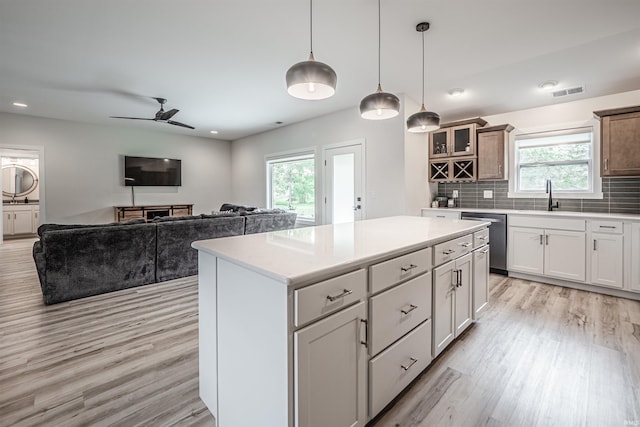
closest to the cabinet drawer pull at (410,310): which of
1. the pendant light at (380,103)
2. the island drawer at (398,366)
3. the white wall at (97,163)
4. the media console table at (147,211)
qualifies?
the island drawer at (398,366)

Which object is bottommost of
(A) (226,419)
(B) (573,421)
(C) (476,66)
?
(B) (573,421)

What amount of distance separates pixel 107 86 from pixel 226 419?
15.1 feet

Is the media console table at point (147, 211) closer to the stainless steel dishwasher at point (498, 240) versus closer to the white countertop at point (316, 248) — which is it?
the white countertop at point (316, 248)

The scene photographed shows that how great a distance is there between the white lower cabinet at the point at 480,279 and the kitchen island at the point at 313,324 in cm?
75

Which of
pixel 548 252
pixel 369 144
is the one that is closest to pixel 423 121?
pixel 369 144

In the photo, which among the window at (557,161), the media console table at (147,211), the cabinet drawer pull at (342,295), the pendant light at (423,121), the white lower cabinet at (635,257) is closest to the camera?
the cabinet drawer pull at (342,295)

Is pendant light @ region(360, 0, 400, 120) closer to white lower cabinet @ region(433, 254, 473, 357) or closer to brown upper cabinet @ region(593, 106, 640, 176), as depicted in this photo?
white lower cabinet @ region(433, 254, 473, 357)

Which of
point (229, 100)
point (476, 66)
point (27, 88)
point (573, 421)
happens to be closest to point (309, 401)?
point (573, 421)

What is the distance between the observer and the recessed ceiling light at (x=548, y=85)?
3623 mm

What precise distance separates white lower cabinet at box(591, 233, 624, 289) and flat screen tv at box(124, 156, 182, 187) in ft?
26.2

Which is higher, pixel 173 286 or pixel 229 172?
pixel 229 172

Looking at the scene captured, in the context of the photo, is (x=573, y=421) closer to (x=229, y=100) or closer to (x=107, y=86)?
(x=229, y=100)

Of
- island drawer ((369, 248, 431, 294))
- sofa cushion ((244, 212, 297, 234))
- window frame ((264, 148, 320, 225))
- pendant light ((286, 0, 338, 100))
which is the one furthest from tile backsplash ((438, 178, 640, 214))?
pendant light ((286, 0, 338, 100))

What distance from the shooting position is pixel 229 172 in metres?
8.43
